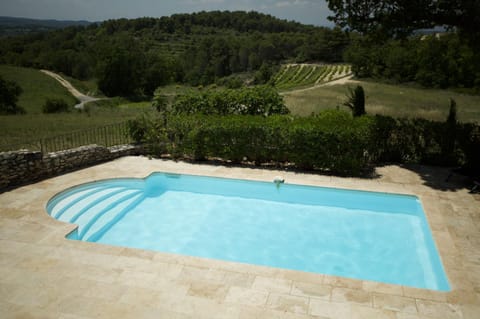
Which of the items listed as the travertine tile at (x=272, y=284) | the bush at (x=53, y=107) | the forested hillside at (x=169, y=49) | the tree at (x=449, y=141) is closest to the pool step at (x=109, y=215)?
the travertine tile at (x=272, y=284)

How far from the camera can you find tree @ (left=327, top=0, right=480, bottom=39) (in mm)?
11531

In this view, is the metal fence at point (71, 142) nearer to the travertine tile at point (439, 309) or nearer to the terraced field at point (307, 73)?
the travertine tile at point (439, 309)

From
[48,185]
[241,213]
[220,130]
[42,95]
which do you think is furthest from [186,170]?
[42,95]

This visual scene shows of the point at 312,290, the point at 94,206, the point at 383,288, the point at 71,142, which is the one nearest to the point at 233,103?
the point at 71,142

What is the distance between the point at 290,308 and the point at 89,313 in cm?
299

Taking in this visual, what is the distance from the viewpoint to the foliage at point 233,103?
15.1 metres

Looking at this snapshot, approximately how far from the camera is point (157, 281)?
20.9 ft

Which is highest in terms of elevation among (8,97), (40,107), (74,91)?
(8,97)

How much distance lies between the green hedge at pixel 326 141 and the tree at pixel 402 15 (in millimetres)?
2989

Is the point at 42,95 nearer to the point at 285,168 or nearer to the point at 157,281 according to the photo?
the point at 285,168

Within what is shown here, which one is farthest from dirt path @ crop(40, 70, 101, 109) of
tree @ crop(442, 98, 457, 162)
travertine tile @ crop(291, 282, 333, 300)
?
travertine tile @ crop(291, 282, 333, 300)

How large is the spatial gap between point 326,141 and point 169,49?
12100 cm

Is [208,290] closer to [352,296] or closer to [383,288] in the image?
[352,296]

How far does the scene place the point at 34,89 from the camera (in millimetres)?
60406
